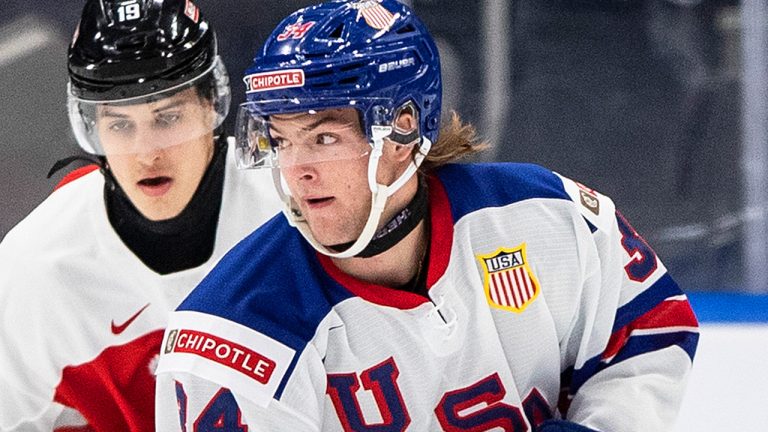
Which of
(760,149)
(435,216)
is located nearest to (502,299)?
(435,216)

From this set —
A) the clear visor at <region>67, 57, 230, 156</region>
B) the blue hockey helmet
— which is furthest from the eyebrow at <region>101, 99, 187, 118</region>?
Result: the blue hockey helmet

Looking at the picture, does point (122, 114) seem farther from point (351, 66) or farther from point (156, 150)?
point (351, 66)

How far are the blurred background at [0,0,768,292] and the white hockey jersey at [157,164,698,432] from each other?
1.89 m

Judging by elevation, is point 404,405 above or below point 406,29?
below

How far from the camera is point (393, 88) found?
85.7 inches

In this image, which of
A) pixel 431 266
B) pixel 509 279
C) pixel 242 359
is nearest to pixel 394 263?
pixel 431 266

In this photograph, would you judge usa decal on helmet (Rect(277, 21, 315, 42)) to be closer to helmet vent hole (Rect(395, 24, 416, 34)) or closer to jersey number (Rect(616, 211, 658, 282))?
helmet vent hole (Rect(395, 24, 416, 34))

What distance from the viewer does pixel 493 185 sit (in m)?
2.32

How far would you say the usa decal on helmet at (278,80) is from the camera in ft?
6.88

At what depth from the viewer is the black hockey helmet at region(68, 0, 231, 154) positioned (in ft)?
8.63

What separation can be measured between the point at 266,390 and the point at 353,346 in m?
0.16

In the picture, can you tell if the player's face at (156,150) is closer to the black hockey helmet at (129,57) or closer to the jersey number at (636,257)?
the black hockey helmet at (129,57)

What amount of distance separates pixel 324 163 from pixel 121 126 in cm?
67

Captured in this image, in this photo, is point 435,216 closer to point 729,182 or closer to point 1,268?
point 1,268
